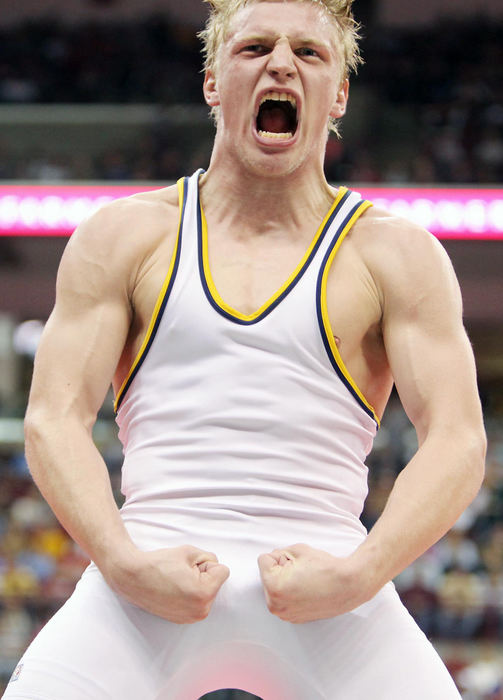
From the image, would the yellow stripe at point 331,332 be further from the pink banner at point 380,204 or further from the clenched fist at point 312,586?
the pink banner at point 380,204

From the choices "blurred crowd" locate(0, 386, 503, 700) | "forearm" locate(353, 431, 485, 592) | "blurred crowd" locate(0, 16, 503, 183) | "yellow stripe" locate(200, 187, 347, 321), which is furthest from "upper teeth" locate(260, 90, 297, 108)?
"blurred crowd" locate(0, 16, 503, 183)

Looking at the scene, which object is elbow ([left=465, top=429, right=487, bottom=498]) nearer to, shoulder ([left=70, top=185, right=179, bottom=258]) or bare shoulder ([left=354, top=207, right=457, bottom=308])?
bare shoulder ([left=354, top=207, right=457, bottom=308])

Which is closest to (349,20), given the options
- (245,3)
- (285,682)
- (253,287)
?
(245,3)

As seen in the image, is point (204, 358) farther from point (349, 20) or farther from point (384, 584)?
point (349, 20)

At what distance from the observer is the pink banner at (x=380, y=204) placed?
11805 mm

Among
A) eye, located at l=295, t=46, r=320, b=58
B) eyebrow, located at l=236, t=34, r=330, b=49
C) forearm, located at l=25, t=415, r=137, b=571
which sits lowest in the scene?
forearm, located at l=25, t=415, r=137, b=571

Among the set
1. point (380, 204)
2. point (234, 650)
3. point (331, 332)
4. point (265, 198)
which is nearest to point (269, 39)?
point (265, 198)

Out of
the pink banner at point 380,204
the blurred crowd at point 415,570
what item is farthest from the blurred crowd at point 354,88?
the blurred crowd at point 415,570

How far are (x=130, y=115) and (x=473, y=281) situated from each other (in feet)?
16.7

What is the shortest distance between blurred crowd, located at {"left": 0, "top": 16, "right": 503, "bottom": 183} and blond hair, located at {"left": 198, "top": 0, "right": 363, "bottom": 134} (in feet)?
35.2

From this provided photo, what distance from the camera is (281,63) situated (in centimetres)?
219

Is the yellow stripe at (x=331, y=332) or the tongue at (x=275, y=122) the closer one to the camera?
the yellow stripe at (x=331, y=332)

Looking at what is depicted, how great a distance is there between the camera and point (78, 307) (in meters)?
2.17

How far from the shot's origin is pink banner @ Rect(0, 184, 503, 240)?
11.8 metres
